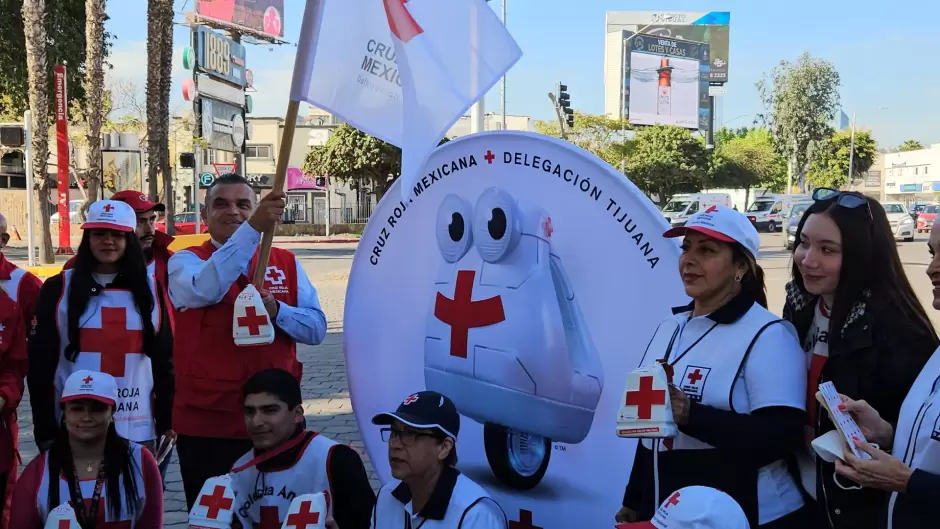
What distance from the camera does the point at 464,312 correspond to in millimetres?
3357

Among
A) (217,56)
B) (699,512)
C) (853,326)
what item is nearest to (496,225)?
(853,326)

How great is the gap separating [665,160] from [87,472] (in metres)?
49.3

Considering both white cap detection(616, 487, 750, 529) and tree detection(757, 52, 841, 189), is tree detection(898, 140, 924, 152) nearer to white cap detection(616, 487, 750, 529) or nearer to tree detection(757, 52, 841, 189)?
tree detection(757, 52, 841, 189)

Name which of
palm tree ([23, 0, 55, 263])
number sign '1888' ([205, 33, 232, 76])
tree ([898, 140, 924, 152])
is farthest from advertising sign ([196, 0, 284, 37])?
tree ([898, 140, 924, 152])

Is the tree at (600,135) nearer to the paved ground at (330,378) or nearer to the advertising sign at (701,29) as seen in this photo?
the paved ground at (330,378)

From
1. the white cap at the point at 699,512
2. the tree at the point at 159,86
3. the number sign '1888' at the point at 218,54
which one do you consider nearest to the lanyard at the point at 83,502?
the white cap at the point at 699,512

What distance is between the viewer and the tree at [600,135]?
1260 inches

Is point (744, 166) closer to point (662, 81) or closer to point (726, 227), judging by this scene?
point (662, 81)

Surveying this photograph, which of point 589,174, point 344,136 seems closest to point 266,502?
point 589,174

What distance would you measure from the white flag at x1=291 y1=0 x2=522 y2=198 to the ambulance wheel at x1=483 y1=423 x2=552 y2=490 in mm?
1026

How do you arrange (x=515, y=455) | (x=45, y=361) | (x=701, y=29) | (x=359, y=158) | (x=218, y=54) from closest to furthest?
(x=515, y=455), (x=45, y=361), (x=218, y=54), (x=359, y=158), (x=701, y=29)

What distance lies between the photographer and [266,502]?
3.02m

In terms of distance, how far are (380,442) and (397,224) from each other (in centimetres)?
98

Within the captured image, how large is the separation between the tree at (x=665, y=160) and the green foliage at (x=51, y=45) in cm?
3309
